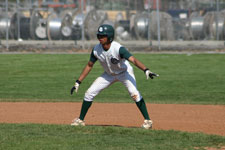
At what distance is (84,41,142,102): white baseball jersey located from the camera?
Answer: 9.30 metres

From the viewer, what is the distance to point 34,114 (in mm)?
12641

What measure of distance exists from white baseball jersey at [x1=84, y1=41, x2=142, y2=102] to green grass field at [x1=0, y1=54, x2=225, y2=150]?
71cm

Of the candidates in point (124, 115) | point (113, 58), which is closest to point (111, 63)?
point (113, 58)

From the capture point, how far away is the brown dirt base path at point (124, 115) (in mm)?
10992

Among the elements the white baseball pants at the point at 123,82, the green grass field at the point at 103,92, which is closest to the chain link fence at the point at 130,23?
the green grass field at the point at 103,92

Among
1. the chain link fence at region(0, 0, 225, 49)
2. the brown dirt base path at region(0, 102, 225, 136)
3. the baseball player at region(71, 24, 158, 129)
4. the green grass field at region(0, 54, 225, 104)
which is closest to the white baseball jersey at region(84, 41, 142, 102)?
the baseball player at region(71, 24, 158, 129)

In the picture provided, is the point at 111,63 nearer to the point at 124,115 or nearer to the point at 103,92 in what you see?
the point at 124,115

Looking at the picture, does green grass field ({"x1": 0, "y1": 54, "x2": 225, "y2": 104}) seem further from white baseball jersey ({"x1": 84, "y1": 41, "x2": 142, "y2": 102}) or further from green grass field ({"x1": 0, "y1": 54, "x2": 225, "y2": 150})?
white baseball jersey ({"x1": 84, "y1": 41, "x2": 142, "y2": 102})

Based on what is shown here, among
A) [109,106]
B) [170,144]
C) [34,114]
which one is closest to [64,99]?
[109,106]

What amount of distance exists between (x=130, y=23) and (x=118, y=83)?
13.1 m

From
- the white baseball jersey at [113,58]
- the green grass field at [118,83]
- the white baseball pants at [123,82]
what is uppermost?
the white baseball jersey at [113,58]

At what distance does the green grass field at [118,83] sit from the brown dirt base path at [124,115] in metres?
1.10

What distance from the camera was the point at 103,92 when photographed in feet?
56.3

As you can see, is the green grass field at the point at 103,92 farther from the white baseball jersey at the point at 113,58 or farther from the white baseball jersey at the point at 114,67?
the white baseball jersey at the point at 113,58
